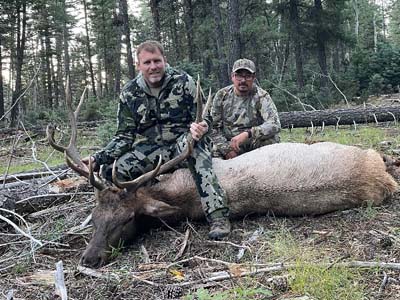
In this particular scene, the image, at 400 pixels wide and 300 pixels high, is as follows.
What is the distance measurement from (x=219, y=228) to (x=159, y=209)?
0.56 m

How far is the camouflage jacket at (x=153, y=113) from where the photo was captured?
5.17 meters

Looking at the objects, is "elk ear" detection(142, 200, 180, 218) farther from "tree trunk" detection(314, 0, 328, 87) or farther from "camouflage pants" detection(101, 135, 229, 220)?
"tree trunk" detection(314, 0, 328, 87)

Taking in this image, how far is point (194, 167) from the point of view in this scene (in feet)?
15.7

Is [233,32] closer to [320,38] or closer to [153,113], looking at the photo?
[320,38]

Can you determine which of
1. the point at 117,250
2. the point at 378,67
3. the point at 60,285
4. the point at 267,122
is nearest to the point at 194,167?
the point at 117,250

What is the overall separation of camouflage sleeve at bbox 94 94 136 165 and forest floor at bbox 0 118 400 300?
0.75 meters

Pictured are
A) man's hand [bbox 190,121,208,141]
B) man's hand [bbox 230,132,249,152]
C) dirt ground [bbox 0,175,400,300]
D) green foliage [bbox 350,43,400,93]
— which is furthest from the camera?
green foliage [bbox 350,43,400,93]

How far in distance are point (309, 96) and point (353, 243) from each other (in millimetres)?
13598

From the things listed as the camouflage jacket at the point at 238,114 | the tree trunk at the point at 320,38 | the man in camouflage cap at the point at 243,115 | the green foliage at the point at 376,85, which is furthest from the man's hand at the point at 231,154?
the green foliage at the point at 376,85

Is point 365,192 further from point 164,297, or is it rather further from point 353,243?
point 164,297

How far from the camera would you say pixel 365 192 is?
467cm

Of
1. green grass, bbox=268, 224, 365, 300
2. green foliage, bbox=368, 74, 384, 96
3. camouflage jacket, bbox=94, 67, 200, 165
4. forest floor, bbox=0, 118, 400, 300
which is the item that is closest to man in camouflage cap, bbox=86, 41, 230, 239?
camouflage jacket, bbox=94, 67, 200, 165

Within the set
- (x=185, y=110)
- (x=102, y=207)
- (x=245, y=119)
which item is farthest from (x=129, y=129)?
(x=245, y=119)

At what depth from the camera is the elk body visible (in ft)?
15.0
